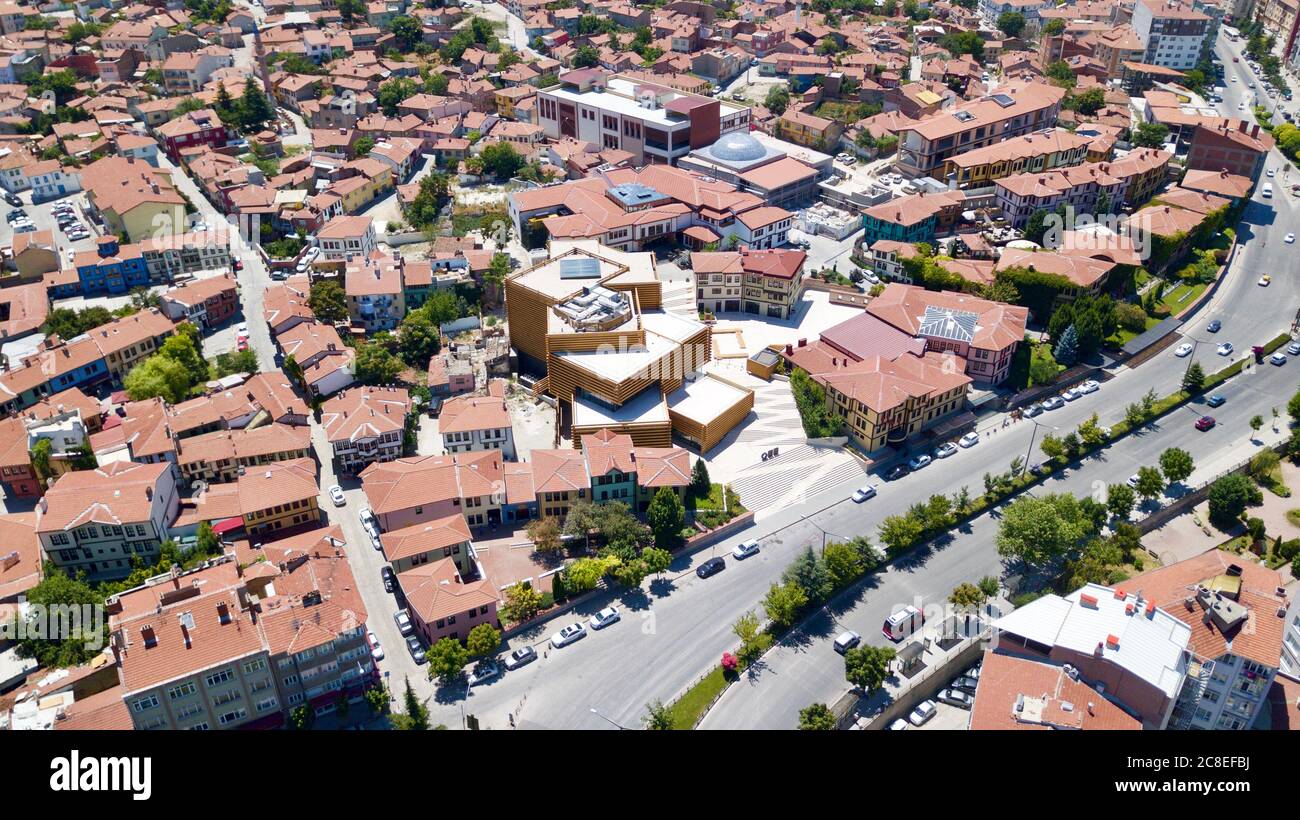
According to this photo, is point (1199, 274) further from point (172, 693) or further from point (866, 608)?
point (172, 693)

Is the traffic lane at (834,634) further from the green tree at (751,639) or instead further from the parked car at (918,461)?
the parked car at (918,461)

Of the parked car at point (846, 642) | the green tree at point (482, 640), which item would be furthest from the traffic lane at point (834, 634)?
the green tree at point (482, 640)

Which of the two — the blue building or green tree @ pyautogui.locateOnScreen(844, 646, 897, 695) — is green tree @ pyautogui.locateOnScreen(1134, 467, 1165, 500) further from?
the blue building

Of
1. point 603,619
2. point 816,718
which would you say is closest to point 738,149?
point 603,619

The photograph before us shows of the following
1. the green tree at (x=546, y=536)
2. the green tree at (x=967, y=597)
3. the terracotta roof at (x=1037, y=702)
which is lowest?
the green tree at (x=967, y=597)

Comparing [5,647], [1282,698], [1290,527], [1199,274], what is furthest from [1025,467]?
[5,647]

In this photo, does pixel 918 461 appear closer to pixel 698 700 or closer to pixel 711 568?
pixel 711 568

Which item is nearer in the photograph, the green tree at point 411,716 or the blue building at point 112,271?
the green tree at point 411,716
